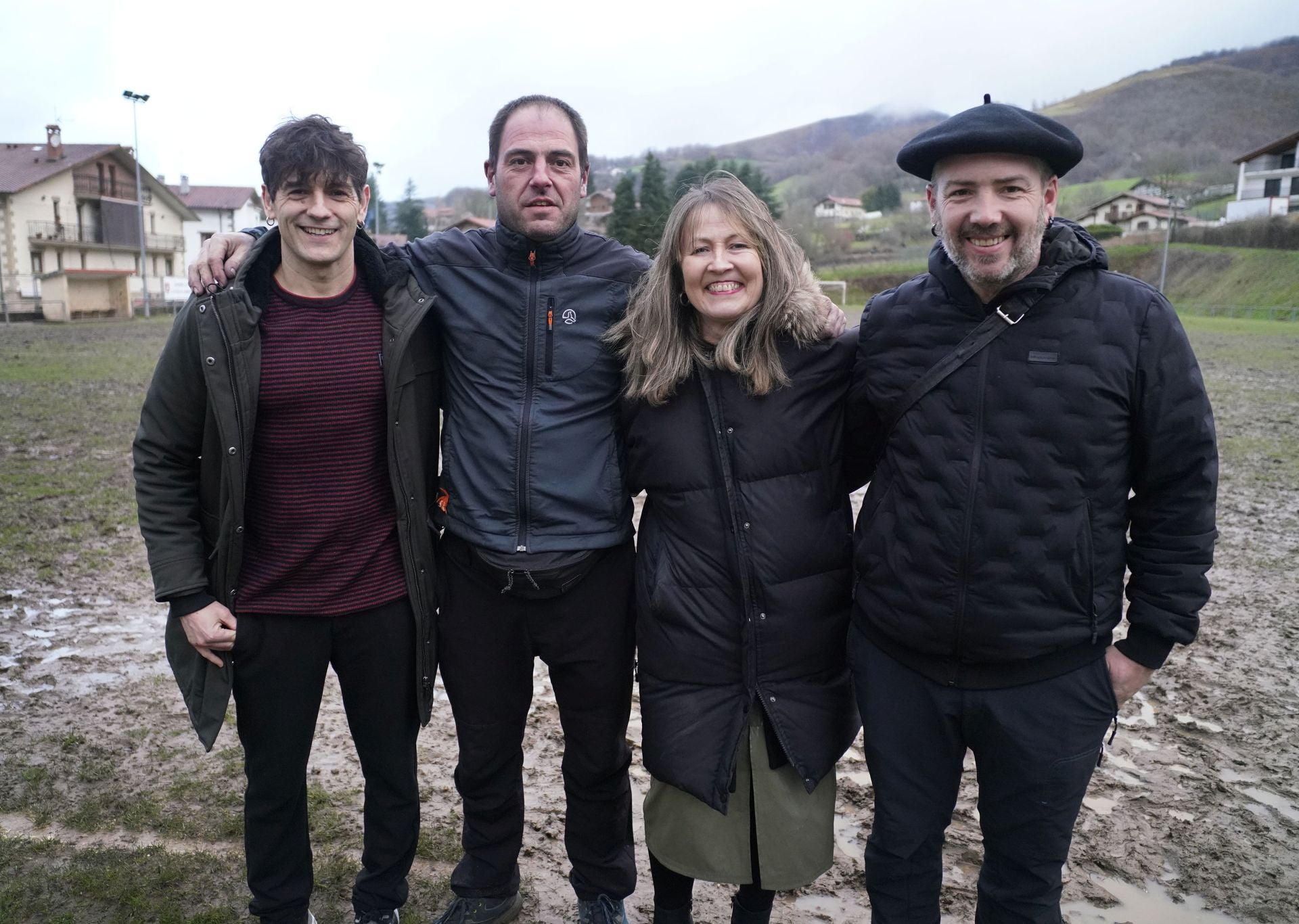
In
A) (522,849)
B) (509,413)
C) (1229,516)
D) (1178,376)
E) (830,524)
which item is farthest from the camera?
(1229,516)

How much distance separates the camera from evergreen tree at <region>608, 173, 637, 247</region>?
40.9 m

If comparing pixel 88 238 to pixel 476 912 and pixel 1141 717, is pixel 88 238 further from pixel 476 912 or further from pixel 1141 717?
pixel 1141 717

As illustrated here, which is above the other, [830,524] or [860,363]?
[860,363]

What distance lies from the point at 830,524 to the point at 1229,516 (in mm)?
6417

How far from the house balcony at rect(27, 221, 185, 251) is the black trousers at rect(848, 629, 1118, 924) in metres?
46.0

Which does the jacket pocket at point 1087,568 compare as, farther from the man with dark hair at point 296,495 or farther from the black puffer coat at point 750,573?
the man with dark hair at point 296,495

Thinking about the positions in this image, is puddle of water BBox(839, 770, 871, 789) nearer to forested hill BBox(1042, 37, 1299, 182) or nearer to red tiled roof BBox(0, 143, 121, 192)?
→ red tiled roof BBox(0, 143, 121, 192)

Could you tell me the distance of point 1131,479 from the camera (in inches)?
90.6

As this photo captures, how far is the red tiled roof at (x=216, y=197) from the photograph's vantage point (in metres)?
53.9

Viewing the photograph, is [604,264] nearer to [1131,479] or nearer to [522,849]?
[1131,479]

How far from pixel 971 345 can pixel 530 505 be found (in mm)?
1304

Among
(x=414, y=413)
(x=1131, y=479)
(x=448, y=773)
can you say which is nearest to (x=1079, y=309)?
(x=1131, y=479)

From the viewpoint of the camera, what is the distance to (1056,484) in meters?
2.22

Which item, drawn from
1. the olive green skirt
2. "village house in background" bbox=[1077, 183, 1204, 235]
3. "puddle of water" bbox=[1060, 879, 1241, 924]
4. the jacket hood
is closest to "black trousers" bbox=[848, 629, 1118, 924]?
the olive green skirt
